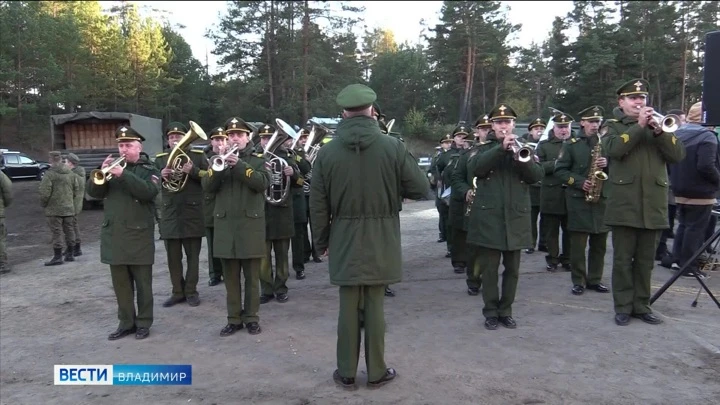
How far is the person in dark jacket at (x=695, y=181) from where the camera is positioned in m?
6.93

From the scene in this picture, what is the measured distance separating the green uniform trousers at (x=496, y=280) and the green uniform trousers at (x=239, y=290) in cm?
247

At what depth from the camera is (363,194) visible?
410 cm

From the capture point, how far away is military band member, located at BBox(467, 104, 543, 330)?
17.3 ft

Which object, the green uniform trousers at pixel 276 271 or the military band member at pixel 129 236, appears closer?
the military band member at pixel 129 236

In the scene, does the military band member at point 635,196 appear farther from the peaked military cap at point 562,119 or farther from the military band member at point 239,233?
the military band member at point 239,233

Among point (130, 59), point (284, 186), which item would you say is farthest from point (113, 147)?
point (130, 59)

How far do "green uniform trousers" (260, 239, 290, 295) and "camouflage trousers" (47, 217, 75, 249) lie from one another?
215 inches

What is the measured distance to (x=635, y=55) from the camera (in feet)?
136

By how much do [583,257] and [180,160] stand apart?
5.16m

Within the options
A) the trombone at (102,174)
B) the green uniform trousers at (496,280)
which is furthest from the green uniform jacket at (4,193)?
the green uniform trousers at (496,280)

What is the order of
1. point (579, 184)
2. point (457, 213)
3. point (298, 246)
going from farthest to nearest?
point (298, 246), point (457, 213), point (579, 184)

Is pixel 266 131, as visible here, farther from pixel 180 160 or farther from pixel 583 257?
pixel 583 257

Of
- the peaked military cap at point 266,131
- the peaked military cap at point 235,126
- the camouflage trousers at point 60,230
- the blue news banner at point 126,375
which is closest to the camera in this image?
the blue news banner at point 126,375

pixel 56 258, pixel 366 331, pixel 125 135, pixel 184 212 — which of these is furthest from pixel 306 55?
pixel 366 331
